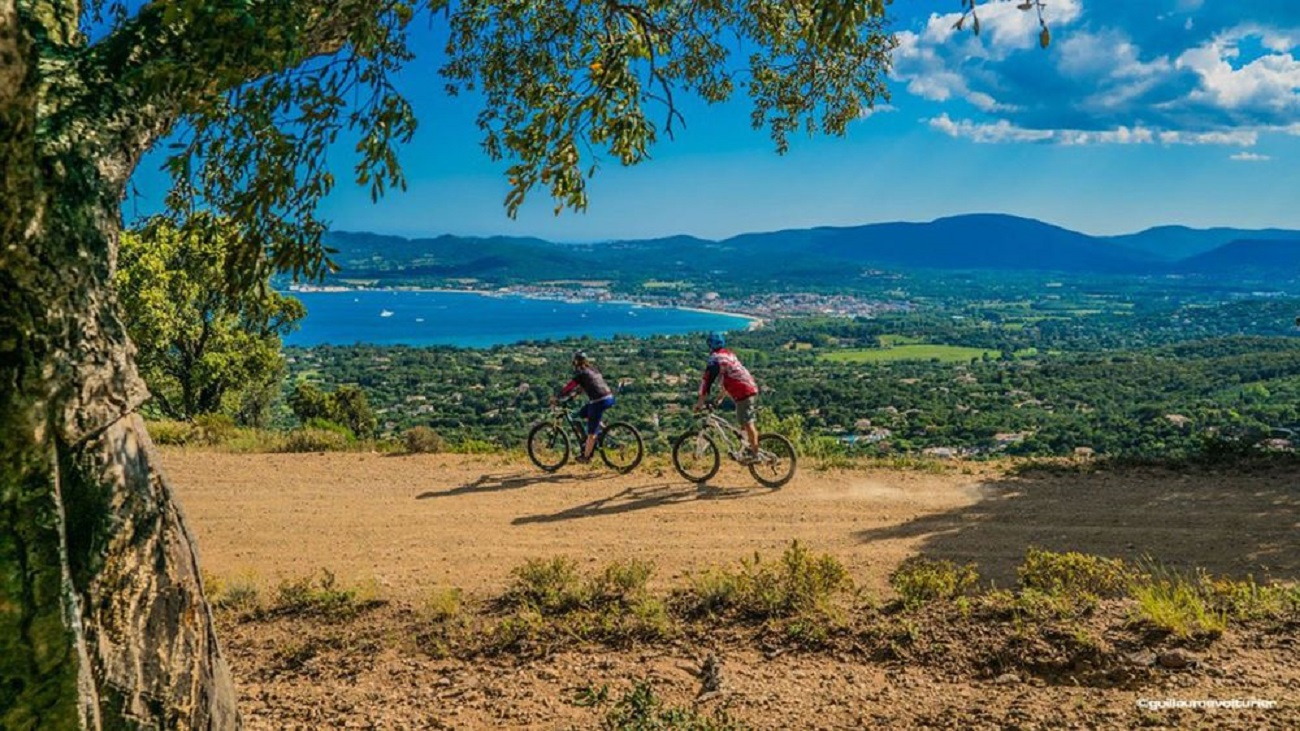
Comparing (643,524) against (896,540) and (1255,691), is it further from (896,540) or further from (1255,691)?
(1255,691)

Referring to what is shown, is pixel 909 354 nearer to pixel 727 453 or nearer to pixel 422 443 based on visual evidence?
pixel 422 443

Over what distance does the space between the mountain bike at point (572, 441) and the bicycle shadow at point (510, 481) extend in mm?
338

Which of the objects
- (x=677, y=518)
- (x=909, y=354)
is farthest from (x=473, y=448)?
(x=909, y=354)

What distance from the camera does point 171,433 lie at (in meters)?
14.4

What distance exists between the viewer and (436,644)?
604cm

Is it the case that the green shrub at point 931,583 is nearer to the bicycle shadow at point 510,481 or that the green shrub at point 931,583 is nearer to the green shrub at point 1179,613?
the green shrub at point 1179,613

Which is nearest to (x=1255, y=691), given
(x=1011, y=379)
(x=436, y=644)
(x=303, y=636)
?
(x=436, y=644)

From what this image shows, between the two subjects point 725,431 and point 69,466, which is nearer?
point 69,466

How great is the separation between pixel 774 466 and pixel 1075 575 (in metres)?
4.78

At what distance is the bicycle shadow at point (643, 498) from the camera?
32.4ft

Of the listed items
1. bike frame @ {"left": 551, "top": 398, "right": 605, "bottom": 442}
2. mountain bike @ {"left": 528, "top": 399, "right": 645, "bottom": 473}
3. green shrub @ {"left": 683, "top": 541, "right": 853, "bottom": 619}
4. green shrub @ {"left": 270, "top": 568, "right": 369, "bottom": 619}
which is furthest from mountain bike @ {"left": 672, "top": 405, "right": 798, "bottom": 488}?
green shrub @ {"left": 270, "top": 568, "right": 369, "bottom": 619}

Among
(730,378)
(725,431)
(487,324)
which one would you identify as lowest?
(487,324)

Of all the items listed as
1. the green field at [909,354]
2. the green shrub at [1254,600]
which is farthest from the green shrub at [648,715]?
the green field at [909,354]

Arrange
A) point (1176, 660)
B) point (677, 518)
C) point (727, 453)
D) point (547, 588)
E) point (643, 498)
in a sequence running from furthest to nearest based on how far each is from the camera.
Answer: point (727, 453)
point (643, 498)
point (677, 518)
point (547, 588)
point (1176, 660)
